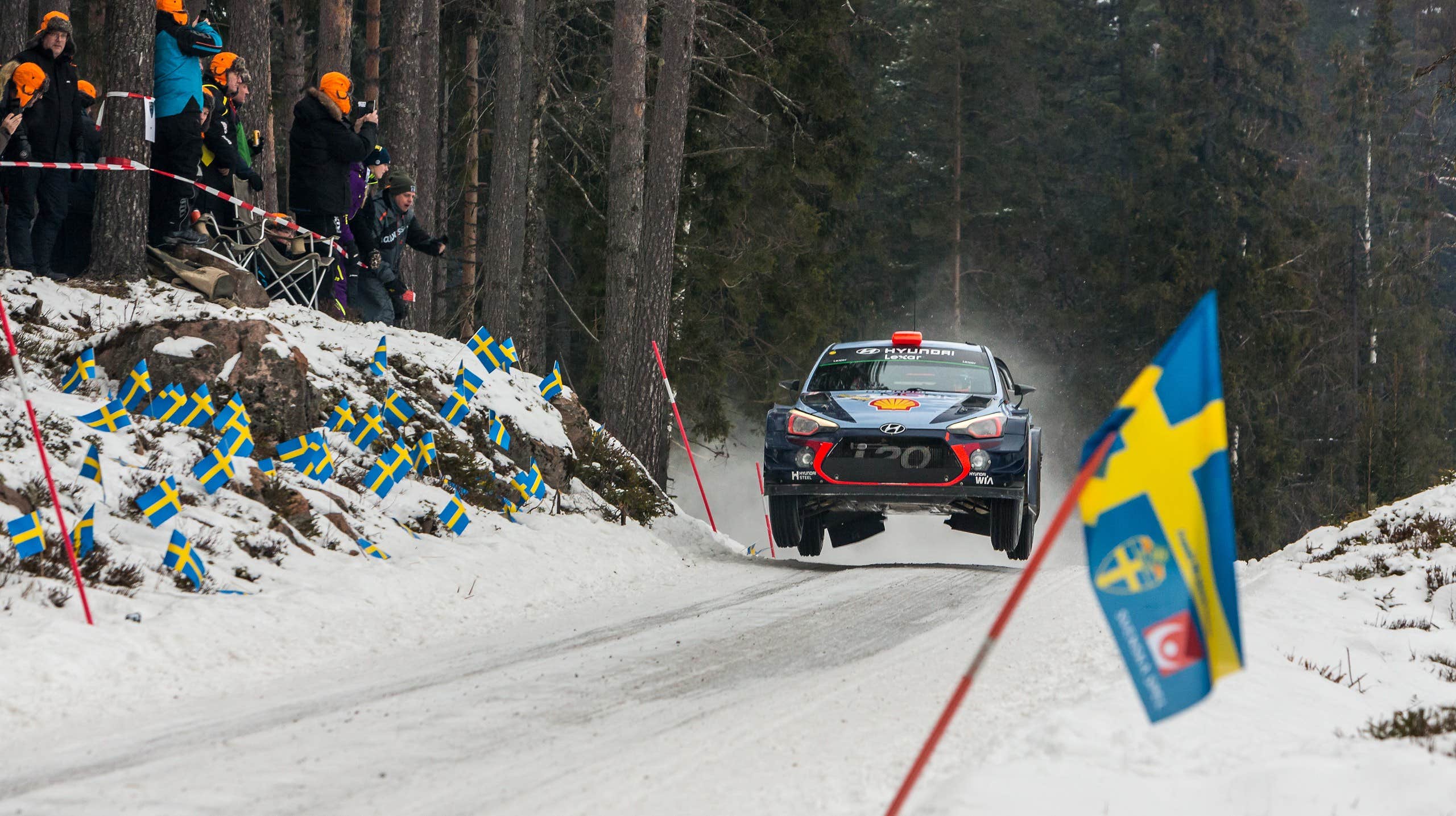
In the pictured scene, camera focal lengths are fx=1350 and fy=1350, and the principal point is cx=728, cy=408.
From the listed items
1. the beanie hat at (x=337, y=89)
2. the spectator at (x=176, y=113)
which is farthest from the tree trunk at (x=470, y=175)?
the spectator at (x=176, y=113)

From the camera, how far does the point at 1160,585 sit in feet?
12.7

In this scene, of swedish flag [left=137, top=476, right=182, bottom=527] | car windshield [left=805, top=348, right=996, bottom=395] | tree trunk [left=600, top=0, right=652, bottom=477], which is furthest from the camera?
tree trunk [left=600, top=0, right=652, bottom=477]

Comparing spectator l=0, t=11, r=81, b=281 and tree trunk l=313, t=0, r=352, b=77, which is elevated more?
tree trunk l=313, t=0, r=352, b=77

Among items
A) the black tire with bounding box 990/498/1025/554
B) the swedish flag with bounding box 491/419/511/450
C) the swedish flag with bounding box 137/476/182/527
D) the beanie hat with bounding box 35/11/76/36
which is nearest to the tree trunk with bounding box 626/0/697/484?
the swedish flag with bounding box 491/419/511/450

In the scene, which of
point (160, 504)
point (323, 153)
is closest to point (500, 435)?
point (323, 153)

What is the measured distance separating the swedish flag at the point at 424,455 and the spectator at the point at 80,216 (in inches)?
121

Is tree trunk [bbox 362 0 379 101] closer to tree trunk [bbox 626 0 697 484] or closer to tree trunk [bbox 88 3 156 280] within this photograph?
tree trunk [bbox 626 0 697 484]

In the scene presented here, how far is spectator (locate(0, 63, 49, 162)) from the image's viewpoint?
421 inches

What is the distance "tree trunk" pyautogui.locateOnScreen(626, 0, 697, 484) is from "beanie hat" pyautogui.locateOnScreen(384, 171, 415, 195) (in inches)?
135

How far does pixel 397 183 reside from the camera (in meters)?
13.6

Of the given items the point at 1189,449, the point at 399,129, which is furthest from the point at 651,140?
the point at 1189,449

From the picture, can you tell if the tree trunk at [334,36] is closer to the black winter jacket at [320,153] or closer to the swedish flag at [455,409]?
the black winter jacket at [320,153]

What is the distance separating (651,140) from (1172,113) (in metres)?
31.2

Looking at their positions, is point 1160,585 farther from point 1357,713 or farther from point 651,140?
point 651,140
